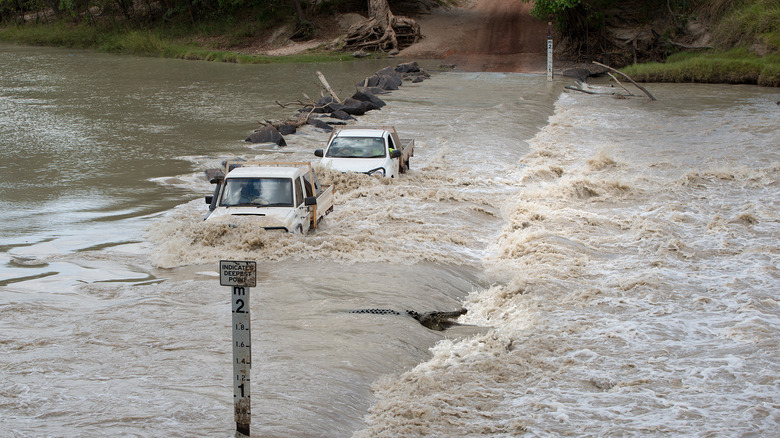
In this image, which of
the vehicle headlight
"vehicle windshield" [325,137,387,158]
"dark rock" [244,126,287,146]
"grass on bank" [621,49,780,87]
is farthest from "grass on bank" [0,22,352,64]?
the vehicle headlight

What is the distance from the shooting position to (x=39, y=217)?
1688cm

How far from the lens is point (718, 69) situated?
39094mm

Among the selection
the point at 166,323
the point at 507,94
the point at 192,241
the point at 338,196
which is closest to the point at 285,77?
the point at 507,94

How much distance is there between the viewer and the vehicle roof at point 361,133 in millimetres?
19531

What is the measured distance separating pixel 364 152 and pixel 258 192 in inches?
218

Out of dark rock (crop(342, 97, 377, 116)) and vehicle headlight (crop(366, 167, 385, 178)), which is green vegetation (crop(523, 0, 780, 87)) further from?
vehicle headlight (crop(366, 167, 385, 178))

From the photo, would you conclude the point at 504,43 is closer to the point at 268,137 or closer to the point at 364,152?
the point at 268,137

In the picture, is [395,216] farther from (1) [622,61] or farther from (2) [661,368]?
(1) [622,61]

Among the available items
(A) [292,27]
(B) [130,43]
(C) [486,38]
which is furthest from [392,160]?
(B) [130,43]

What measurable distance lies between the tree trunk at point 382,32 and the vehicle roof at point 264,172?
4156 cm

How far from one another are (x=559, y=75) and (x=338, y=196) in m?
29.1

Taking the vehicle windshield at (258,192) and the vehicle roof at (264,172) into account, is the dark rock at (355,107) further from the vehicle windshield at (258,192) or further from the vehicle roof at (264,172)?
the vehicle windshield at (258,192)

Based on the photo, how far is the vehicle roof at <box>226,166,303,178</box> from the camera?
1423 cm

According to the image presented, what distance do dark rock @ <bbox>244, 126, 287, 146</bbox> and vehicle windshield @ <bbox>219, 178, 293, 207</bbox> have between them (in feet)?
38.2
